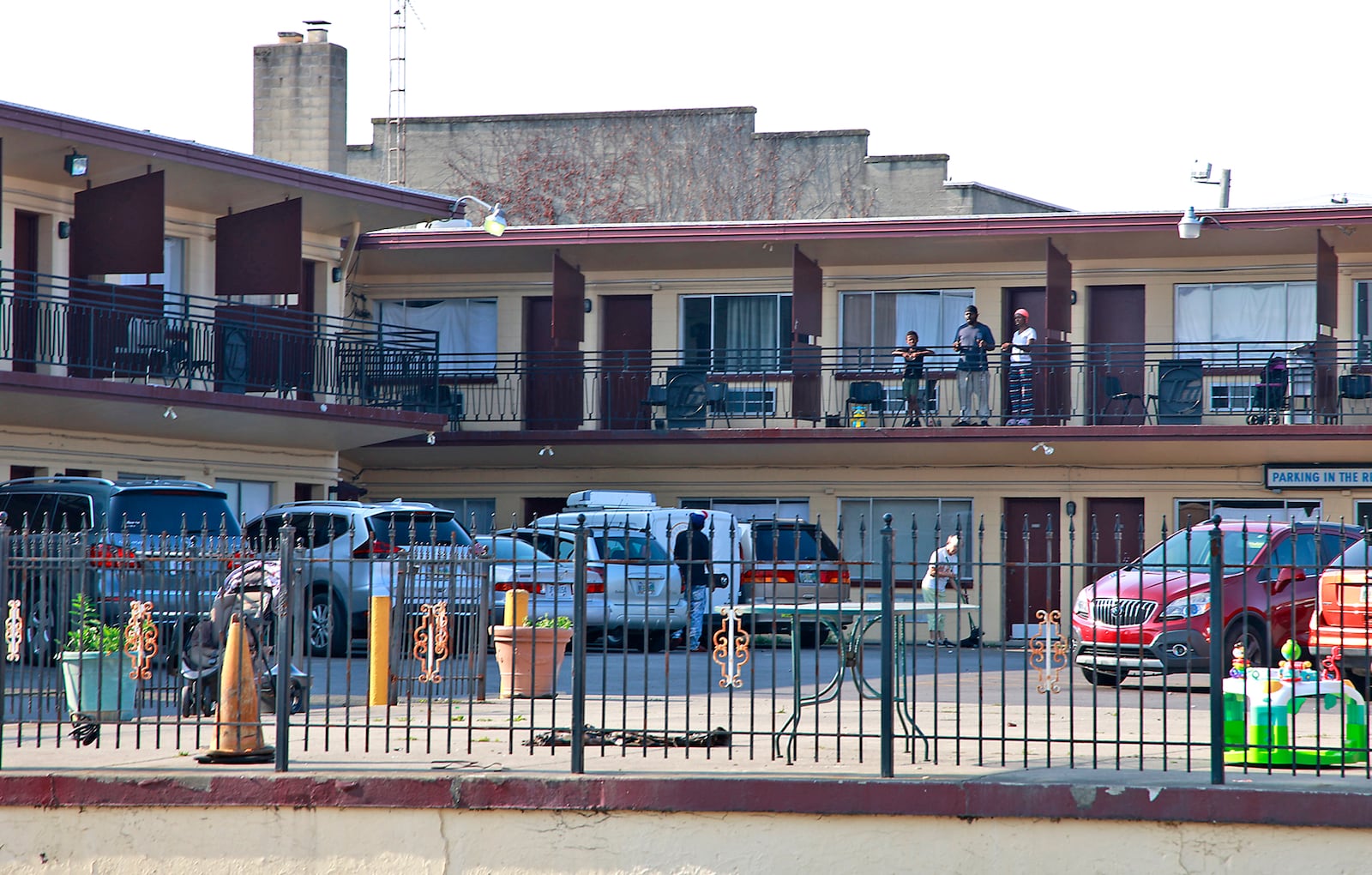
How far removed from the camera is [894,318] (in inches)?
1174

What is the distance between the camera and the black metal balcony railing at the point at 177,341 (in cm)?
2205

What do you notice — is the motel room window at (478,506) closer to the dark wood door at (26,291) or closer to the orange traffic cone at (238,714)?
the dark wood door at (26,291)

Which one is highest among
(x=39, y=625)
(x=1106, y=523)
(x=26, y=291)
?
(x=26, y=291)

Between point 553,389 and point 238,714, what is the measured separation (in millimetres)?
19607

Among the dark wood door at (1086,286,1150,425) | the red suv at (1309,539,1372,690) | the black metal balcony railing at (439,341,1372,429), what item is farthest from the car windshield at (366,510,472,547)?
the dark wood door at (1086,286,1150,425)

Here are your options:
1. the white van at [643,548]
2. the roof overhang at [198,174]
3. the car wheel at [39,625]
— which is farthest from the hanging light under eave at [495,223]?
the car wheel at [39,625]

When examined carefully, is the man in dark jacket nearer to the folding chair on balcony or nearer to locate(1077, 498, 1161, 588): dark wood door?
the folding chair on balcony

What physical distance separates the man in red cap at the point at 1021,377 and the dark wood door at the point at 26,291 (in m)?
14.1

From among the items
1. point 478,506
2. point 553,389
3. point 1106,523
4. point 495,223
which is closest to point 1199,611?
point 1106,523

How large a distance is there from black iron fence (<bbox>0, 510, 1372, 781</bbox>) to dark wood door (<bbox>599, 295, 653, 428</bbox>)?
1079cm

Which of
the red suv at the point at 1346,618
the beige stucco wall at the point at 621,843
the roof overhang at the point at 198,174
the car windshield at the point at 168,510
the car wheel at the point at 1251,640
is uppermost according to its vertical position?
the roof overhang at the point at 198,174

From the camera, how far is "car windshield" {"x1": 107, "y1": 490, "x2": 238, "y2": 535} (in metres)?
18.1

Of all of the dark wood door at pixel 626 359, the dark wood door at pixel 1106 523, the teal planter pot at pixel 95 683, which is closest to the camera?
the teal planter pot at pixel 95 683

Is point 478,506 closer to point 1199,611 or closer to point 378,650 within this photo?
point 1199,611
